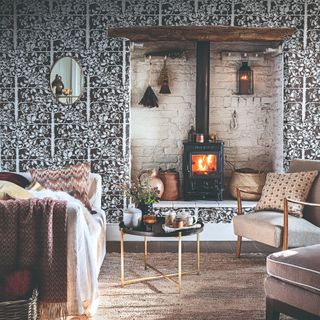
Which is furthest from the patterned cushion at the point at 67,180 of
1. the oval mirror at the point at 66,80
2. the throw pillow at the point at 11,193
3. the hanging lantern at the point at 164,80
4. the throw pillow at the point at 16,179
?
the hanging lantern at the point at 164,80

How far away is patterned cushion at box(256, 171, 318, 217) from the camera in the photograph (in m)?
5.32

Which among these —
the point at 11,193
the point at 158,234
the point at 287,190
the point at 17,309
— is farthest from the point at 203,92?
the point at 17,309

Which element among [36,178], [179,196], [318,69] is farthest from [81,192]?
[318,69]

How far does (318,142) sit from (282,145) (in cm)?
41

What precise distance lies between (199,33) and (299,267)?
378 cm

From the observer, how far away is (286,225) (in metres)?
4.92

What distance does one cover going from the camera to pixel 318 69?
666 centimetres

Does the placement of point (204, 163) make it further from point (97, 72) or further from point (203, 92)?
point (97, 72)

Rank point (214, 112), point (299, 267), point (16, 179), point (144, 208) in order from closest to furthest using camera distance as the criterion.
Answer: point (299, 267) → point (144, 208) → point (16, 179) → point (214, 112)

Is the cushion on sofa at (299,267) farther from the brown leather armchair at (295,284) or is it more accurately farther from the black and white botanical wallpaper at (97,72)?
the black and white botanical wallpaper at (97,72)

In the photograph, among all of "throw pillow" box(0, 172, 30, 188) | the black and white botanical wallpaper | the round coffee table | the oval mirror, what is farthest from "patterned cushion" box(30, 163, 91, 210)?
the oval mirror

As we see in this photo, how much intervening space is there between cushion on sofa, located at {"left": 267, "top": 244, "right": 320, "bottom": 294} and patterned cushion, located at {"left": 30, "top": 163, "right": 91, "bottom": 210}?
2.08 meters

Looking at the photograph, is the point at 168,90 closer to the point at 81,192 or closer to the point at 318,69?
the point at 318,69

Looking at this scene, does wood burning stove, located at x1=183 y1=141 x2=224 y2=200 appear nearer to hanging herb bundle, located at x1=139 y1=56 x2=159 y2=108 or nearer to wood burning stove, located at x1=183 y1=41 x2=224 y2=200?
wood burning stove, located at x1=183 y1=41 x2=224 y2=200
